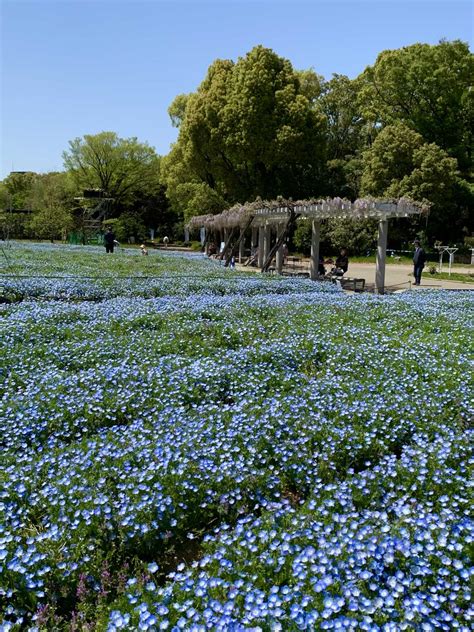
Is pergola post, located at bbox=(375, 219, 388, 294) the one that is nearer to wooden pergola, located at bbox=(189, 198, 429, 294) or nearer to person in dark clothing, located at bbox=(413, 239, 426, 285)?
Answer: wooden pergola, located at bbox=(189, 198, 429, 294)

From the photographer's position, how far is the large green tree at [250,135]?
1508 inches

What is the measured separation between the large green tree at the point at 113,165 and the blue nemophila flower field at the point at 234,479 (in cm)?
5410

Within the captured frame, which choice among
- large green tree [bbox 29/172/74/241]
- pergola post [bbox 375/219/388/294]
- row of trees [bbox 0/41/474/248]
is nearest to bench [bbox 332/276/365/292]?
pergola post [bbox 375/219/388/294]

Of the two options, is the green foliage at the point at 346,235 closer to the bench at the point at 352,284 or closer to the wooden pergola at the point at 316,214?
the wooden pergola at the point at 316,214

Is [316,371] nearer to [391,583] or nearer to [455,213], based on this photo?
[391,583]

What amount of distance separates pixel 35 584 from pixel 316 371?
4266mm

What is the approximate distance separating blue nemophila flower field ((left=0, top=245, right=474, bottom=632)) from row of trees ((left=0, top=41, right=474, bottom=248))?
102 feet

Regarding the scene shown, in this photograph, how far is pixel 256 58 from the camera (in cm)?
3975

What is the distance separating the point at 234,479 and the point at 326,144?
135 ft

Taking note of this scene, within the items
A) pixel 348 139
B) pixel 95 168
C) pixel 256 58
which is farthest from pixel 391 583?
pixel 95 168

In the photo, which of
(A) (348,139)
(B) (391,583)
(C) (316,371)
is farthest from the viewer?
(A) (348,139)

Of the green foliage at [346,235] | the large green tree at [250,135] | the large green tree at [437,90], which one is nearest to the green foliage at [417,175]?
the green foliage at [346,235]

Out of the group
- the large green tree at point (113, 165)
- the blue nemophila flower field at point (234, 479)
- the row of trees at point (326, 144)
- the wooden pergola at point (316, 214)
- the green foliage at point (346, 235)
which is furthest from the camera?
the large green tree at point (113, 165)

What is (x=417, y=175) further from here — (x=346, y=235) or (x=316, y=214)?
(x=316, y=214)
